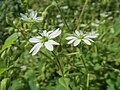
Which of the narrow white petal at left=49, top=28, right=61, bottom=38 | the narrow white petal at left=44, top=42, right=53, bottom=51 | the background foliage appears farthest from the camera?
the background foliage

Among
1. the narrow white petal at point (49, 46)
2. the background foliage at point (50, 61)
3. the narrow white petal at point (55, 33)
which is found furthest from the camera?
the background foliage at point (50, 61)

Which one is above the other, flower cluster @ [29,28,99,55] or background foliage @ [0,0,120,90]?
flower cluster @ [29,28,99,55]

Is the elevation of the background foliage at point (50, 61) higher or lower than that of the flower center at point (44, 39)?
lower

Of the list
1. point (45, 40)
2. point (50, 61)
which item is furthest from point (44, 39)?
point (50, 61)

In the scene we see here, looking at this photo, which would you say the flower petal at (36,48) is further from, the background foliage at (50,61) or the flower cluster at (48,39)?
the background foliage at (50,61)

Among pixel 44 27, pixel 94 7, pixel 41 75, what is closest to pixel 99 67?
pixel 41 75

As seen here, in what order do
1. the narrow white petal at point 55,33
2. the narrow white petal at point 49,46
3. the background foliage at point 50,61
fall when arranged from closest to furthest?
1. the narrow white petal at point 49,46
2. the narrow white petal at point 55,33
3. the background foliage at point 50,61

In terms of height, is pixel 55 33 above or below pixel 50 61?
above

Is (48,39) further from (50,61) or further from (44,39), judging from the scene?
(50,61)

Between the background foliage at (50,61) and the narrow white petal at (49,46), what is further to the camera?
the background foliage at (50,61)

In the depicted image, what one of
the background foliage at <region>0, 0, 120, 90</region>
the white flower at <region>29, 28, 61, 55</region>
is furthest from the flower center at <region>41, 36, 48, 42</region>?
the background foliage at <region>0, 0, 120, 90</region>

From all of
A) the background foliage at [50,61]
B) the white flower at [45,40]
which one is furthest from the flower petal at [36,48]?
the background foliage at [50,61]

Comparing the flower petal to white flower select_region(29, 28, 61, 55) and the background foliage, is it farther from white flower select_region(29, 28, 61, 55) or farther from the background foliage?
the background foliage
